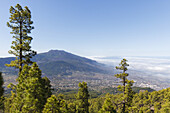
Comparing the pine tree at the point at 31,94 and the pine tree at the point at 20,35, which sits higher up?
the pine tree at the point at 20,35

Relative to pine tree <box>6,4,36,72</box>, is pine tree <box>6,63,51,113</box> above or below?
below

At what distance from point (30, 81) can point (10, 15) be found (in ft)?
39.6

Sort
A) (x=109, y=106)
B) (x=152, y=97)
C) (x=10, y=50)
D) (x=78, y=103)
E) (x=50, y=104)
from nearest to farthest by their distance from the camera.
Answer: (x=50, y=104) → (x=109, y=106) → (x=10, y=50) → (x=78, y=103) → (x=152, y=97)

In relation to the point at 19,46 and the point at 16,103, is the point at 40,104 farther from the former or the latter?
the point at 19,46

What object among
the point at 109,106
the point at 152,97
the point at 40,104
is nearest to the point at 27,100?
the point at 40,104

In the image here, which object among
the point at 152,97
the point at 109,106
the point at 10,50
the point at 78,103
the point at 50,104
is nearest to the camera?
the point at 50,104

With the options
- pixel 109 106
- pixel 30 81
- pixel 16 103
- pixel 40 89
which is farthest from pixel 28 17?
pixel 109 106

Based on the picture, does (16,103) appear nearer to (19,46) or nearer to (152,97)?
(19,46)

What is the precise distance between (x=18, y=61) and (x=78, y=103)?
23.1 metres

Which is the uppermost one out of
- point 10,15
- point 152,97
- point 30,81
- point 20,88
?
point 10,15

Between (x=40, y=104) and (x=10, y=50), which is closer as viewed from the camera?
(x=40, y=104)

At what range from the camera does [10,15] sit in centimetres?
1870

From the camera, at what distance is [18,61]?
61.7 feet

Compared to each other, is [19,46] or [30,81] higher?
[19,46]
